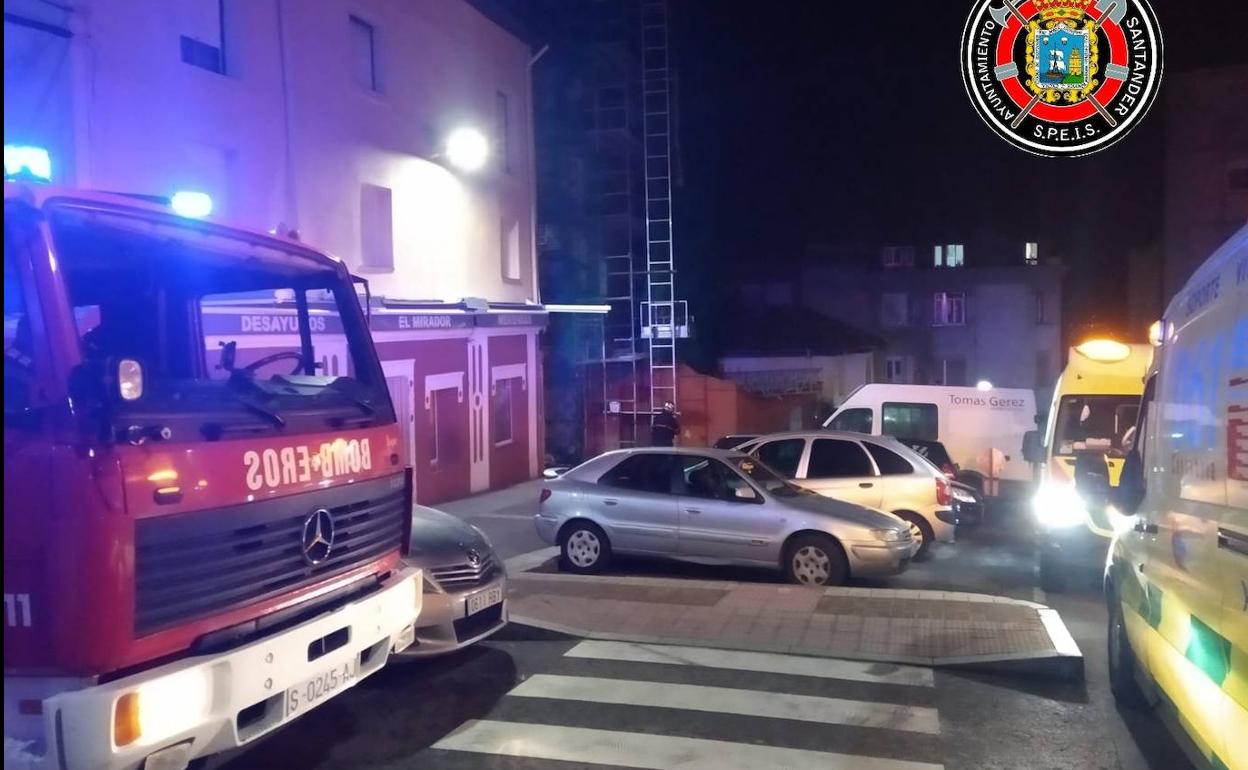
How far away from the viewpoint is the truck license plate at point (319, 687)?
4527 mm

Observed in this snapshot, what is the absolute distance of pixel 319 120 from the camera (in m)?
13.9

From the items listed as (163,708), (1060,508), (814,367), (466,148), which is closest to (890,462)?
(1060,508)

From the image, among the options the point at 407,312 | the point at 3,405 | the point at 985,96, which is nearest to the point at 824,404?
the point at 407,312

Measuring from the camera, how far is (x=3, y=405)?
12.7 feet

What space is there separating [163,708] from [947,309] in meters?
35.6

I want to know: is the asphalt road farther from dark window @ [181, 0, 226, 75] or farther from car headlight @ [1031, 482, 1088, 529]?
dark window @ [181, 0, 226, 75]

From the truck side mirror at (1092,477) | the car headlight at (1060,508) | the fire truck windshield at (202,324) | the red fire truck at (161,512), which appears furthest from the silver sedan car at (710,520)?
the red fire truck at (161,512)

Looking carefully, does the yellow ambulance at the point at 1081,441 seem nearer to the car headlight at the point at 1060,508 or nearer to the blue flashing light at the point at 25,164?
the car headlight at the point at 1060,508

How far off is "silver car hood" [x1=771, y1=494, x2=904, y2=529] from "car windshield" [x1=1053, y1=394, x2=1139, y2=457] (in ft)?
8.65

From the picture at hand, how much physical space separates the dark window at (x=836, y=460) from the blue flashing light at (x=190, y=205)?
8445 millimetres

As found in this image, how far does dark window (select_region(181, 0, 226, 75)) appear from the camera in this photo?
1186cm

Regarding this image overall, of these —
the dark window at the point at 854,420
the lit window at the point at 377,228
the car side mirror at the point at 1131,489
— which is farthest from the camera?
the dark window at the point at 854,420

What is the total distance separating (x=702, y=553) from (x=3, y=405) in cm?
756

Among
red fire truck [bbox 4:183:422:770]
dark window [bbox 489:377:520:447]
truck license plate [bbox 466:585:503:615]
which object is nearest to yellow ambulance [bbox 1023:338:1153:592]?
truck license plate [bbox 466:585:503:615]
